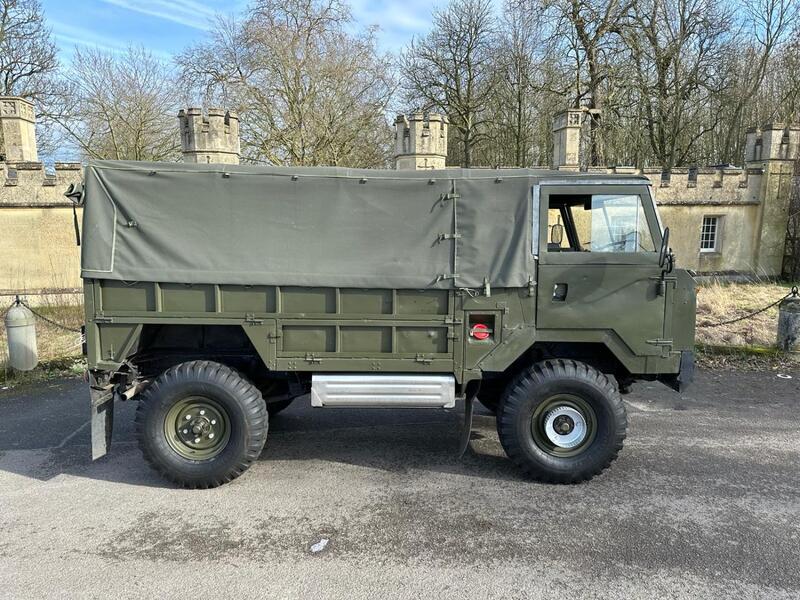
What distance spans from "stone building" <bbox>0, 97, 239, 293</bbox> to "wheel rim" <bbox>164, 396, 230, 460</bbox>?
15172 millimetres

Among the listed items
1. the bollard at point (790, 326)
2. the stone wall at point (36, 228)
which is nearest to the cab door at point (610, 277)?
the bollard at point (790, 326)

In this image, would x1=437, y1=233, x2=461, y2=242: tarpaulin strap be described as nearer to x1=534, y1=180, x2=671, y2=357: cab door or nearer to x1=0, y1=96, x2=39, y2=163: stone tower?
x1=534, y1=180, x2=671, y2=357: cab door

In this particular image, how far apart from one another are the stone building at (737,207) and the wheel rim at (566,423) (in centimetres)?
1852

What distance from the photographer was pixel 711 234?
22484mm

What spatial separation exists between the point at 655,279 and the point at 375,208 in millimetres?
2508

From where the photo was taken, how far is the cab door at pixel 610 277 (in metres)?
4.82

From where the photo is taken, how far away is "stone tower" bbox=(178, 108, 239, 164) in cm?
1802

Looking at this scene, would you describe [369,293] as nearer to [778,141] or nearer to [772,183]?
[772,183]

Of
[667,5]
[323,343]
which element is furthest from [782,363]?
[667,5]

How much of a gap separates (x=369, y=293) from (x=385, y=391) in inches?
33.8

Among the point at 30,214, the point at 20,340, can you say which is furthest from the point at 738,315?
the point at 30,214

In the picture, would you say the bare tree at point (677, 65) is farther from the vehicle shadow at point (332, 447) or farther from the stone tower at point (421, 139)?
the vehicle shadow at point (332, 447)

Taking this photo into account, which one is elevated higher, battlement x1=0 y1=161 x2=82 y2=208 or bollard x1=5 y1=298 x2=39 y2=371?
battlement x1=0 y1=161 x2=82 y2=208

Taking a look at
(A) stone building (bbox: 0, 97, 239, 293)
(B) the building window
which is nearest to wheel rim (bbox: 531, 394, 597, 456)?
(A) stone building (bbox: 0, 97, 239, 293)
